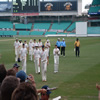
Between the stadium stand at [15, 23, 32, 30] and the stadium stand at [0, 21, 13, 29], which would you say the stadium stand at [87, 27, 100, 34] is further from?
the stadium stand at [0, 21, 13, 29]

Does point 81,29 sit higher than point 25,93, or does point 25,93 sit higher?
point 25,93

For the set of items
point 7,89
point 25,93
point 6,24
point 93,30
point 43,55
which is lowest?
point 93,30

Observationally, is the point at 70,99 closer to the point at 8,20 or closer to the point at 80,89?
the point at 80,89

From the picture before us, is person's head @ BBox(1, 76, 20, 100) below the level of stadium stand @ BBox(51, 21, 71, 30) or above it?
above

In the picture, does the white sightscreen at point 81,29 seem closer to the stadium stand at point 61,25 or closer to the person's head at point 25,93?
the stadium stand at point 61,25

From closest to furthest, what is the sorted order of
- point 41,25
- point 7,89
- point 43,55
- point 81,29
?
point 7,89 → point 43,55 → point 81,29 → point 41,25

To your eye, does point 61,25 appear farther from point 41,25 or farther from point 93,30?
point 93,30

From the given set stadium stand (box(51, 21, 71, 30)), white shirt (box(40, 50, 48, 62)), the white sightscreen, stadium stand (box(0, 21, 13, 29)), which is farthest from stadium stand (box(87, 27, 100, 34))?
white shirt (box(40, 50, 48, 62))

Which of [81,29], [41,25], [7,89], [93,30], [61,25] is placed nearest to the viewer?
[7,89]

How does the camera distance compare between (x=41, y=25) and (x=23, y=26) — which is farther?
(x=23, y=26)

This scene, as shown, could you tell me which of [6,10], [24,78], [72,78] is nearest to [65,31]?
[6,10]

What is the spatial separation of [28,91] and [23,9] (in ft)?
320

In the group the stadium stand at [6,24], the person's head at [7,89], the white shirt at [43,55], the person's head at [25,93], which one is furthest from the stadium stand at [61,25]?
the person's head at [25,93]

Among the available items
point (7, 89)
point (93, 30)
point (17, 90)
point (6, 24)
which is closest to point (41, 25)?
point (6, 24)
